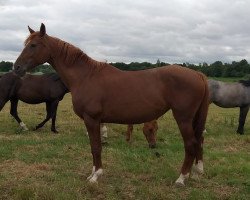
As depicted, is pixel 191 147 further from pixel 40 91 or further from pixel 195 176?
pixel 40 91

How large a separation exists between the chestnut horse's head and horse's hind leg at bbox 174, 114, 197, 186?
2.43 m

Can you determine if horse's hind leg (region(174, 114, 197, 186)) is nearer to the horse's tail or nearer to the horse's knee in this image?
the horse's knee

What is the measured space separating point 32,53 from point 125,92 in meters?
1.64

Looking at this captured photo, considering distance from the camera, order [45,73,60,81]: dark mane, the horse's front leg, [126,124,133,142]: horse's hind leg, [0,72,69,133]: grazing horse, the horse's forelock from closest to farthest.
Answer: the horse's front leg
the horse's forelock
[126,124,133,142]: horse's hind leg
[0,72,69,133]: grazing horse
[45,73,60,81]: dark mane

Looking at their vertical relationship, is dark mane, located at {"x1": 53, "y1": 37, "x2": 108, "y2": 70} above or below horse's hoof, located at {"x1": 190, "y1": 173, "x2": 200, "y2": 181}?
above

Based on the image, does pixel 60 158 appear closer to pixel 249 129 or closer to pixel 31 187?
pixel 31 187

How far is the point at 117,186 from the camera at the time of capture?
5.95 m

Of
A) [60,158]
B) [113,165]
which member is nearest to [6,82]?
[60,158]

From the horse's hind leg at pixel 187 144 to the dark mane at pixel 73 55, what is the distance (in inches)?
64.3

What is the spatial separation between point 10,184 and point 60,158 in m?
2.00

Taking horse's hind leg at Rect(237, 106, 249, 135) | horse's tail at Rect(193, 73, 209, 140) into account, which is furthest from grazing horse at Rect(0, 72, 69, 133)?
horse's tail at Rect(193, 73, 209, 140)

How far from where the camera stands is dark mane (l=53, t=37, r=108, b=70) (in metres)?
6.36

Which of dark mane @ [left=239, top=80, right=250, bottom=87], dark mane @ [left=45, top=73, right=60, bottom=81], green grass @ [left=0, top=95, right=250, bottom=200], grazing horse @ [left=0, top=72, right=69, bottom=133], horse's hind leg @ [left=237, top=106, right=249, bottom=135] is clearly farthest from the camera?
dark mane @ [left=239, top=80, right=250, bottom=87]

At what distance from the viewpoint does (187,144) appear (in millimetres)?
5988
